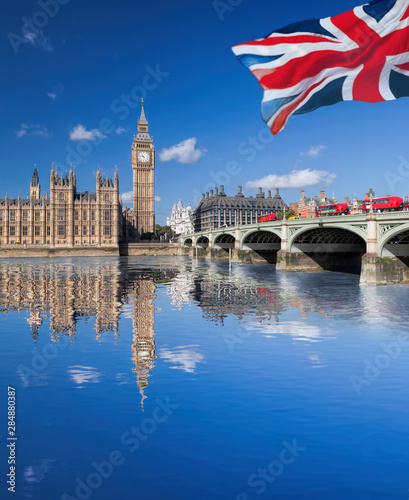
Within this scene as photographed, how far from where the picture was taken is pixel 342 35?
1279cm

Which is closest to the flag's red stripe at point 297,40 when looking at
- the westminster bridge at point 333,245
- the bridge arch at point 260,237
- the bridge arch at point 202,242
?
the westminster bridge at point 333,245

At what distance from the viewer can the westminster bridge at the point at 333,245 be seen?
36.4 m

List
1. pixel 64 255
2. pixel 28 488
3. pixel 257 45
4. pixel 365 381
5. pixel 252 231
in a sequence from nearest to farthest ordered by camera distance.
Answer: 1. pixel 28 488
2. pixel 365 381
3. pixel 257 45
4. pixel 252 231
5. pixel 64 255

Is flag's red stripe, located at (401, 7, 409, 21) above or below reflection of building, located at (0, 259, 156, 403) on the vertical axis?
above

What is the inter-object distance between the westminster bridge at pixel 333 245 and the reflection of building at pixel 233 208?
6626 centimetres

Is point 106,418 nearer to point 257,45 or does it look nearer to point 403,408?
point 403,408

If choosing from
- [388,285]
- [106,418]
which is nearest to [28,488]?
[106,418]

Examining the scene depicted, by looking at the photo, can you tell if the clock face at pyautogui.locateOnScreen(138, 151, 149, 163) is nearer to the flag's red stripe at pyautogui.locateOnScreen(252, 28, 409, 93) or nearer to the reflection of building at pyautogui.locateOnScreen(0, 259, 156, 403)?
the reflection of building at pyautogui.locateOnScreen(0, 259, 156, 403)

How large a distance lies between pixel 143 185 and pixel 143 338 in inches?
5725

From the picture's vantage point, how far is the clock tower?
15475 centimetres

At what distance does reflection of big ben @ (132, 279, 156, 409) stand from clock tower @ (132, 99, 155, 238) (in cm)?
12750

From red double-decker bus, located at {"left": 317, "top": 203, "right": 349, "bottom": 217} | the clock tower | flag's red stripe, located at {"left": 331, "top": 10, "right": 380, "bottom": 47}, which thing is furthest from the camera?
the clock tower

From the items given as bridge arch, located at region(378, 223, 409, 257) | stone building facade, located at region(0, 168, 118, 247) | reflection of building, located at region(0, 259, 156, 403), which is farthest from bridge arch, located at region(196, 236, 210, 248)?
bridge arch, located at region(378, 223, 409, 257)

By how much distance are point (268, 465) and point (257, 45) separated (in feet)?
40.1
